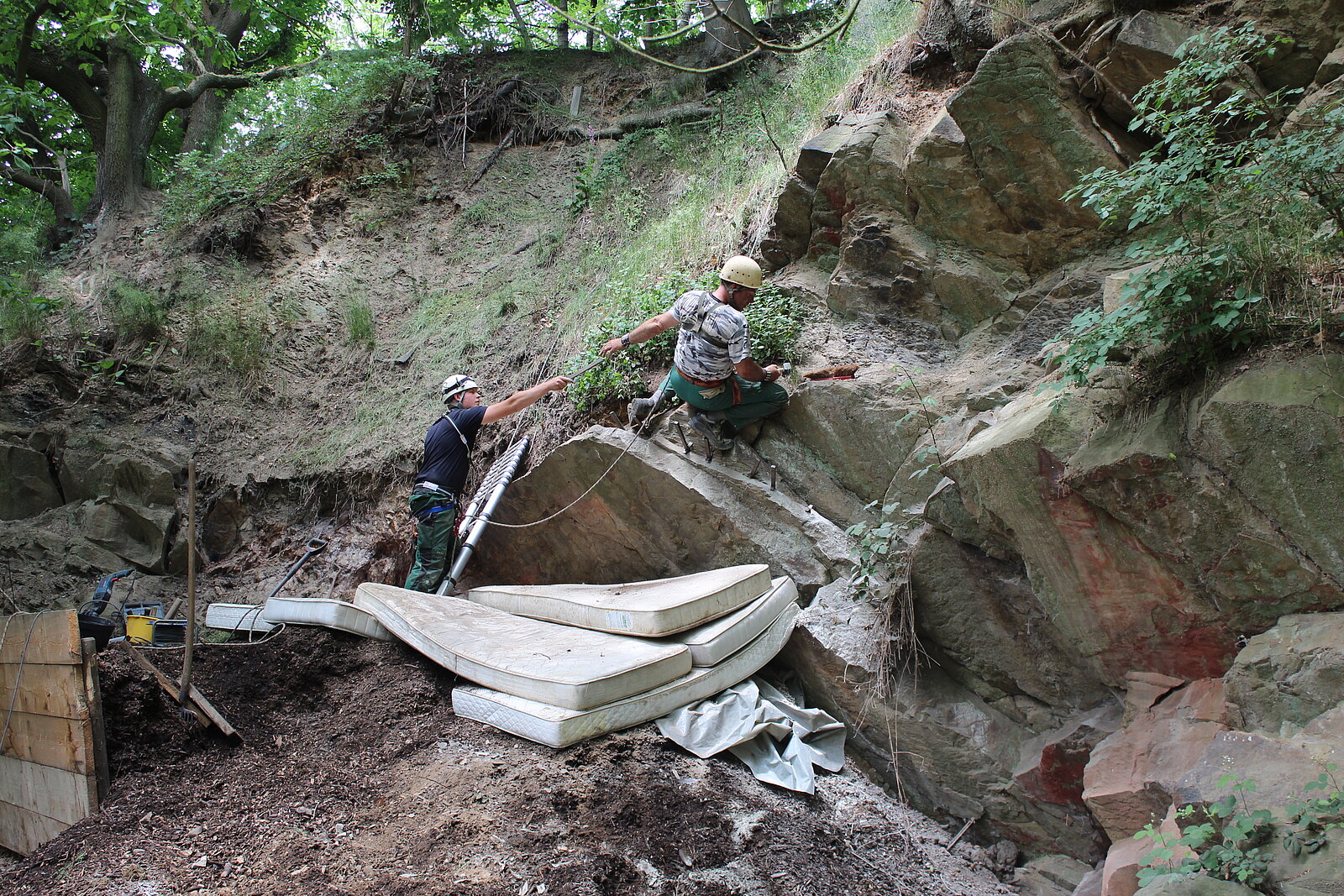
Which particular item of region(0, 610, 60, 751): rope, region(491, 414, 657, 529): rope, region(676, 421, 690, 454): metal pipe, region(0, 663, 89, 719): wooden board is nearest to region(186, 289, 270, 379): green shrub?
region(491, 414, 657, 529): rope

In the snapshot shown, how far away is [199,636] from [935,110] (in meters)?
7.35

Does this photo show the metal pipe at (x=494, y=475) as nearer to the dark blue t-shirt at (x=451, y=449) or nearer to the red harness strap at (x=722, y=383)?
the dark blue t-shirt at (x=451, y=449)

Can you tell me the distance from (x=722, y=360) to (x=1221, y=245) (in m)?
2.79

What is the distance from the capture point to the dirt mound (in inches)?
119

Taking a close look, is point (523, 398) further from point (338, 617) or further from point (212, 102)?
point (212, 102)

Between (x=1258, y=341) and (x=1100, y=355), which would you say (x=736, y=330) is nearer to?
(x=1100, y=355)

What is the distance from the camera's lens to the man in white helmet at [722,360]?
5.06 m

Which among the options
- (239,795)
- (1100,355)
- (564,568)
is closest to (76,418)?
(564,568)

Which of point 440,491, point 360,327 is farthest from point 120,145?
point 440,491

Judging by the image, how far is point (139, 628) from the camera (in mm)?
5379

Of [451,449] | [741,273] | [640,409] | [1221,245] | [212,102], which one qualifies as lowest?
[451,449]

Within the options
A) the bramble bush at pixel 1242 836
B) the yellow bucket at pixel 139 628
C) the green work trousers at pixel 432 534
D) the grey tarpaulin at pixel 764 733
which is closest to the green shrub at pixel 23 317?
the yellow bucket at pixel 139 628

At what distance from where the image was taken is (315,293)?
964 centimetres

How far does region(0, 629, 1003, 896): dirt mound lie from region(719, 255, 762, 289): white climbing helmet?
115 inches
